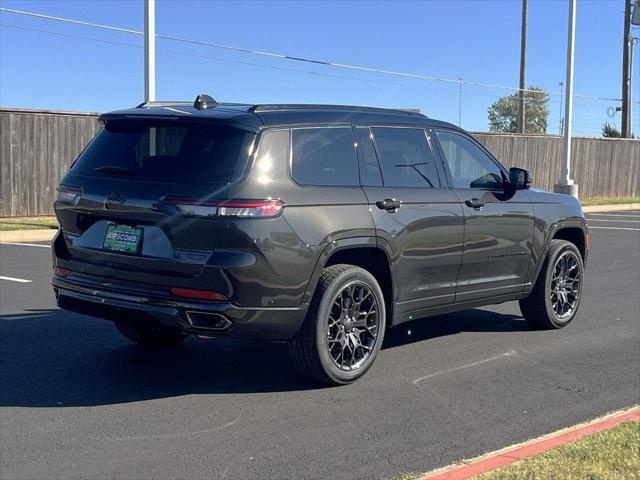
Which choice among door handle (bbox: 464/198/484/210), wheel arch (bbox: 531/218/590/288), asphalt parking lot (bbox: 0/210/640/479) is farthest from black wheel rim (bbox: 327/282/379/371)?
wheel arch (bbox: 531/218/590/288)

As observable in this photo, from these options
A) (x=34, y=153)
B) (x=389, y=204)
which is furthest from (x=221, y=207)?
(x=34, y=153)

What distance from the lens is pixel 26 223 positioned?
16953mm

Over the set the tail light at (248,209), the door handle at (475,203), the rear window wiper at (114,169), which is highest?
the rear window wiper at (114,169)

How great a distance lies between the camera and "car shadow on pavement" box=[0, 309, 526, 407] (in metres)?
5.59

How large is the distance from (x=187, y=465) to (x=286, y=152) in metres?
2.21

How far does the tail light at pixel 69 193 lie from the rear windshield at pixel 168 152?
14 cm

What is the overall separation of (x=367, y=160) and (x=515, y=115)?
9000cm

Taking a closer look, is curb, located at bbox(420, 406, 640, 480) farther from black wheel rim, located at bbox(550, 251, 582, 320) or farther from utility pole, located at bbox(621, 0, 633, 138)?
utility pole, located at bbox(621, 0, 633, 138)

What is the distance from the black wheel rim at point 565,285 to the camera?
26.4 ft

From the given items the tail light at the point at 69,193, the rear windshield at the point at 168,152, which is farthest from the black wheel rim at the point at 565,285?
the tail light at the point at 69,193

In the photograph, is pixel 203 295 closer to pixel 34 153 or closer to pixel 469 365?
pixel 469 365

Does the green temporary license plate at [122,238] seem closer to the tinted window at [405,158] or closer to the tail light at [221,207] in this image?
the tail light at [221,207]

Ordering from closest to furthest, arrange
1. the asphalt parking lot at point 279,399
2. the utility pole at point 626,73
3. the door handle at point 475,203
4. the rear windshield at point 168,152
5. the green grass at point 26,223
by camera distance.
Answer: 1. the asphalt parking lot at point 279,399
2. the rear windshield at point 168,152
3. the door handle at point 475,203
4. the green grass at point 26,223
5. the utility pole at point 626,73

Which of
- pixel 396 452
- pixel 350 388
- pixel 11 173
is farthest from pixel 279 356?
pixel 11 173
